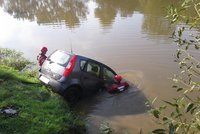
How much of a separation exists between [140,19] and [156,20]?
3.48 feet

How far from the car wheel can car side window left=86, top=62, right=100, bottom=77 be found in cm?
70

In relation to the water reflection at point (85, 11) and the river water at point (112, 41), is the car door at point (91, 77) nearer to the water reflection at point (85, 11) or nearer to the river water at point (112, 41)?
the river water at point (112, 41)

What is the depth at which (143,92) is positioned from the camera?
36.3ft

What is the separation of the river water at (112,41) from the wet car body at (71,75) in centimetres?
45

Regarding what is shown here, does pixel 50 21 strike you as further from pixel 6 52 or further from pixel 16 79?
pixel 16 79

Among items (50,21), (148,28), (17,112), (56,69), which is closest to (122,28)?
(148,28)

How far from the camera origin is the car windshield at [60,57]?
10023 mm

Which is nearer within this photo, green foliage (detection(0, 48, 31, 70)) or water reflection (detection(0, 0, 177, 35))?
green foliage (detection(0, 48, 31, 70))

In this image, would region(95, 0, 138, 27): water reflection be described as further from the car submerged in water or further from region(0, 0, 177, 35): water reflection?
the car submerged in water

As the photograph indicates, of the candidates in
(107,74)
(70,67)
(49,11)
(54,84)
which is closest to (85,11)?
(49,11)

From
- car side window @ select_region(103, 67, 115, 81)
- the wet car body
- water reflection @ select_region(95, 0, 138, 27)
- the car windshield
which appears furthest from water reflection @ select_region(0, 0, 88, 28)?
the wet car body

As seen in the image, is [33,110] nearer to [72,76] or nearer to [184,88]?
[72,76]

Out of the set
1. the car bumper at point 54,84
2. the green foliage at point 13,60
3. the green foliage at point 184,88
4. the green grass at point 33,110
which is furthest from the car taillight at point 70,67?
the green foliage at point 184,88

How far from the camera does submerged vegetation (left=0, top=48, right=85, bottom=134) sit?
725 centimetres
